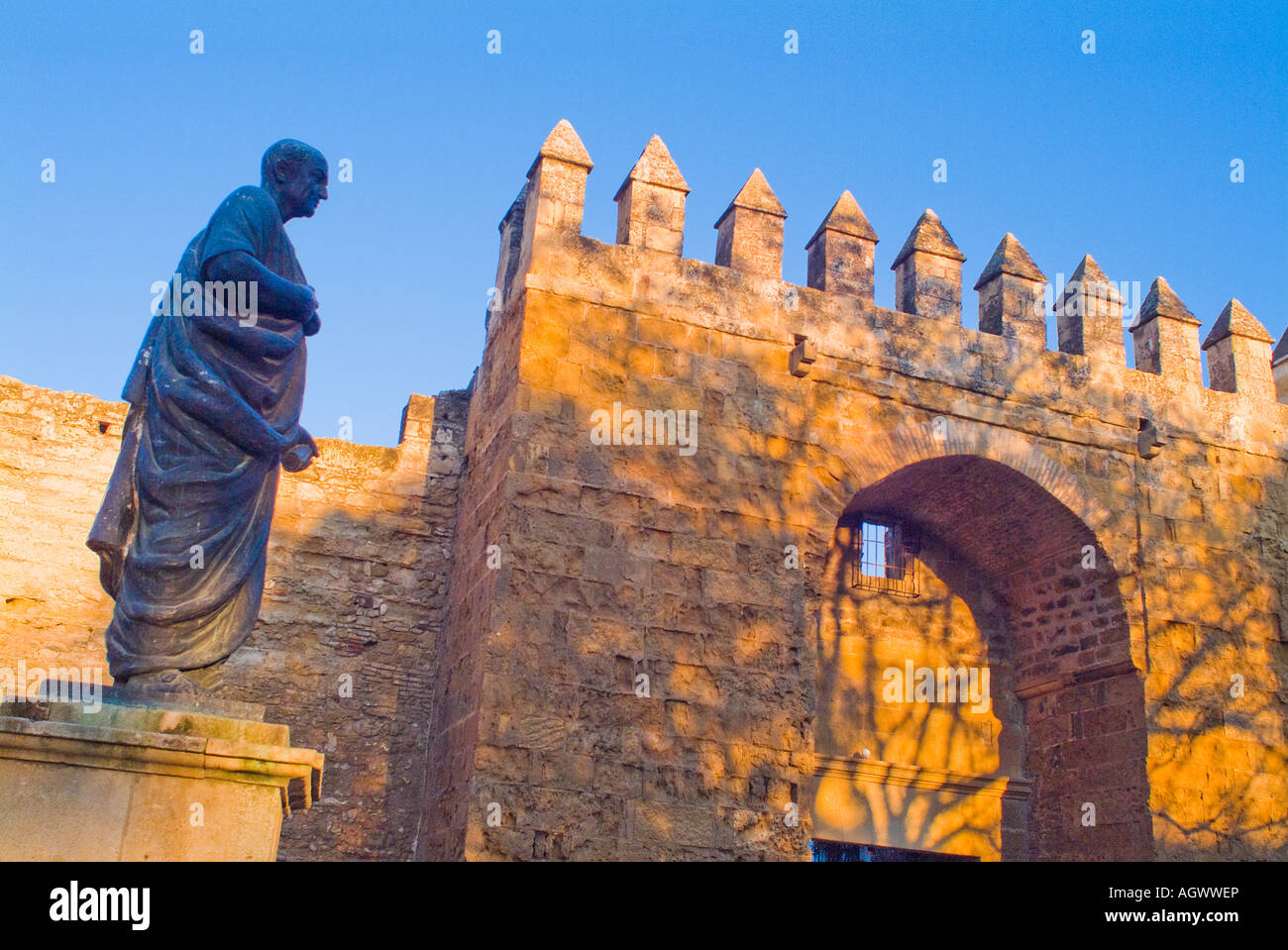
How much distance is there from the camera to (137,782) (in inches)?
144

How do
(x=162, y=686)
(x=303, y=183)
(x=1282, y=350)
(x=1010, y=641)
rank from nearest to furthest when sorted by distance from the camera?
(x=162, y=686), (x=303, y=183), (x=1010, y=641), (x=1282, y=350)

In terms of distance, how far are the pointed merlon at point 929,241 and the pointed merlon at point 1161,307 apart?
1.68 meters

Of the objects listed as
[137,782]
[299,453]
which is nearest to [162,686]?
[137,782]

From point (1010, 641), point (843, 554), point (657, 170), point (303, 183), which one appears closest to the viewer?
point (303, 183)

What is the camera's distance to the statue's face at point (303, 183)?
4.56 meters

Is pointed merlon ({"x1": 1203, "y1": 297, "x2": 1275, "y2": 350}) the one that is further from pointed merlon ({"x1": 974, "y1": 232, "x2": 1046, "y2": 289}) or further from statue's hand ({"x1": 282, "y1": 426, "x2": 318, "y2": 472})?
statue's hand ({"x1": 282, "y1": 426, "x2": 318, "y2": 472})

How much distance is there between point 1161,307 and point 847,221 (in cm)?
266

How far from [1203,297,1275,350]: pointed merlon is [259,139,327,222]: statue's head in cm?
784

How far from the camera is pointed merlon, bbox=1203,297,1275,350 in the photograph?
32.7 ft

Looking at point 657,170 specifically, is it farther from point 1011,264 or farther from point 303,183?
point 303,183

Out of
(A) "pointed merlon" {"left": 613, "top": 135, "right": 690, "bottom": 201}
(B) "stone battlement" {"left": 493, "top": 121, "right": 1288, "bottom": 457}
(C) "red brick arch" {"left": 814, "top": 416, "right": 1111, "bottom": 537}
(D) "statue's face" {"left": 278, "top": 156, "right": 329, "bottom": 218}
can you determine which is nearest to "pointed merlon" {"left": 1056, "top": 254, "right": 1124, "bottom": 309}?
(B) "stone battlement" {"left": 493, "top": 121, "right": 1288, "bottom": 457}

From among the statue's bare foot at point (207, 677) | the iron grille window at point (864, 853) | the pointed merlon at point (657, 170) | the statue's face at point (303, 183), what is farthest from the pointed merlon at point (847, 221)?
the statue's bare foot at point (207, 677)

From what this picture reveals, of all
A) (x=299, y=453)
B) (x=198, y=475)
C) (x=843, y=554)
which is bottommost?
(x=198, y=475)

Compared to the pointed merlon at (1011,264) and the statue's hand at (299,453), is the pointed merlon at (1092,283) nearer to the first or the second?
the pointed merlon at (1011,264)
